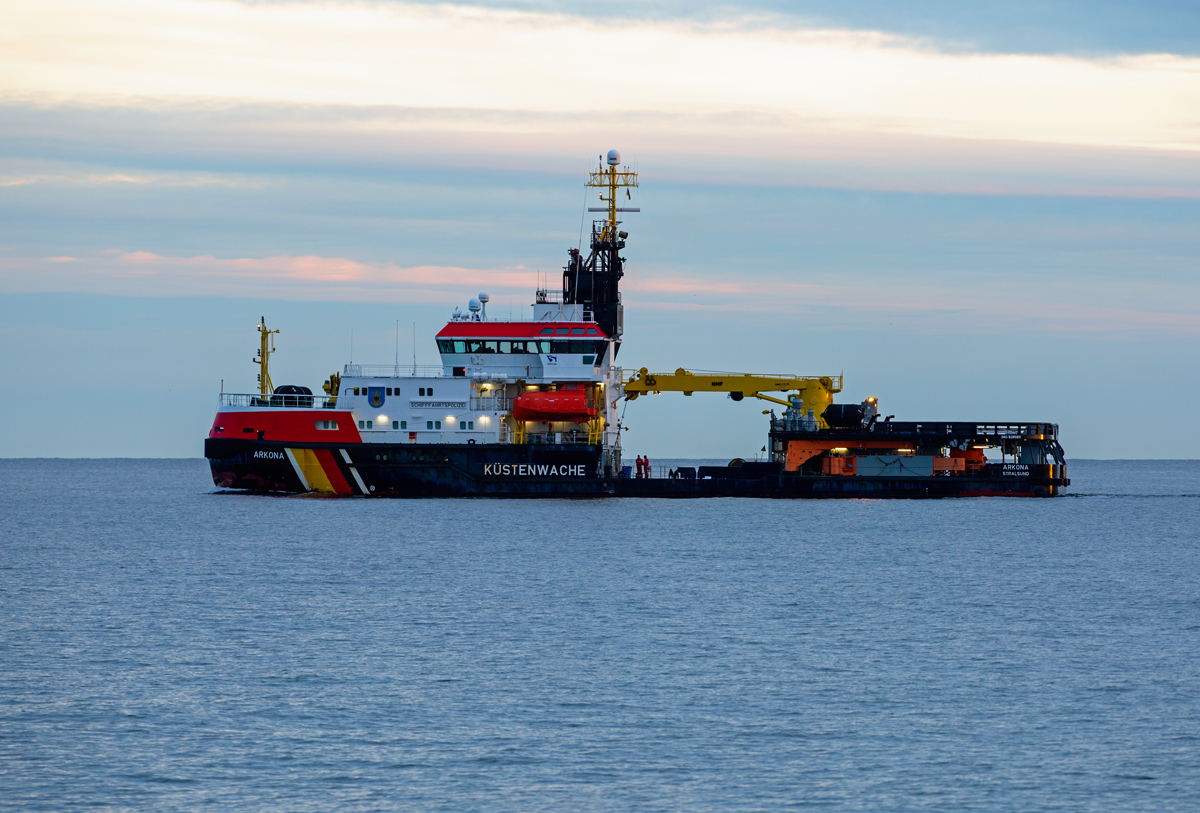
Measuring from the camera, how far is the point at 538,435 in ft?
237

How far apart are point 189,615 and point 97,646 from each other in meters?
5.32

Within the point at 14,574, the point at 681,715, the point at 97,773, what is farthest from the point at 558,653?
the point at 14,574

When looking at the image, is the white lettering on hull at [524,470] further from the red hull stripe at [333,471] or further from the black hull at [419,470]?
the red hull stripe at [333,471]

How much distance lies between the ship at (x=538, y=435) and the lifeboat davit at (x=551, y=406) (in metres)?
0.07

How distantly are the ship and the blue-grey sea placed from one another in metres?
11.3

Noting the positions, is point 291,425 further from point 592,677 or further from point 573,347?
point 592,677

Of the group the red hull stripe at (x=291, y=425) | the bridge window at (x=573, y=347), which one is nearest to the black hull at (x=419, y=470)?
the red hull stripe at (x=291, y=425)

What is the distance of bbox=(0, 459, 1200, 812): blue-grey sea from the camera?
21891mm

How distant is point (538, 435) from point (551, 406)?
7.96ft

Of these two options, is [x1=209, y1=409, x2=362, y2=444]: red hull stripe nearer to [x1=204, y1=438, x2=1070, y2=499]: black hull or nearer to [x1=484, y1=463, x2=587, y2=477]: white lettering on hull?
[x1=204, y1=438, x2=1070, y2=499]: black hull

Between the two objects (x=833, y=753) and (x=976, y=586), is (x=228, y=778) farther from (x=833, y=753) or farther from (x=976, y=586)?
(x=976, y=586)

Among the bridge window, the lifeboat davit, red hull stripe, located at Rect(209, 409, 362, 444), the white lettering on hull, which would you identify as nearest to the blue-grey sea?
red hull stripe, located at Rect(209, 409, 362, 444)

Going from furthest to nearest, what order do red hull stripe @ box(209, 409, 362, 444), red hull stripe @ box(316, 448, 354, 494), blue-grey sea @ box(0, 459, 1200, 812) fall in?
red hull stripe @ box(316, 448, 354, 494)
red hull stripe @ box(209, 409, 362, 444)
blue-grey sea @ box(0, 459, 1200, 812)

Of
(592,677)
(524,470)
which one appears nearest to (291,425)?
(524,470)
